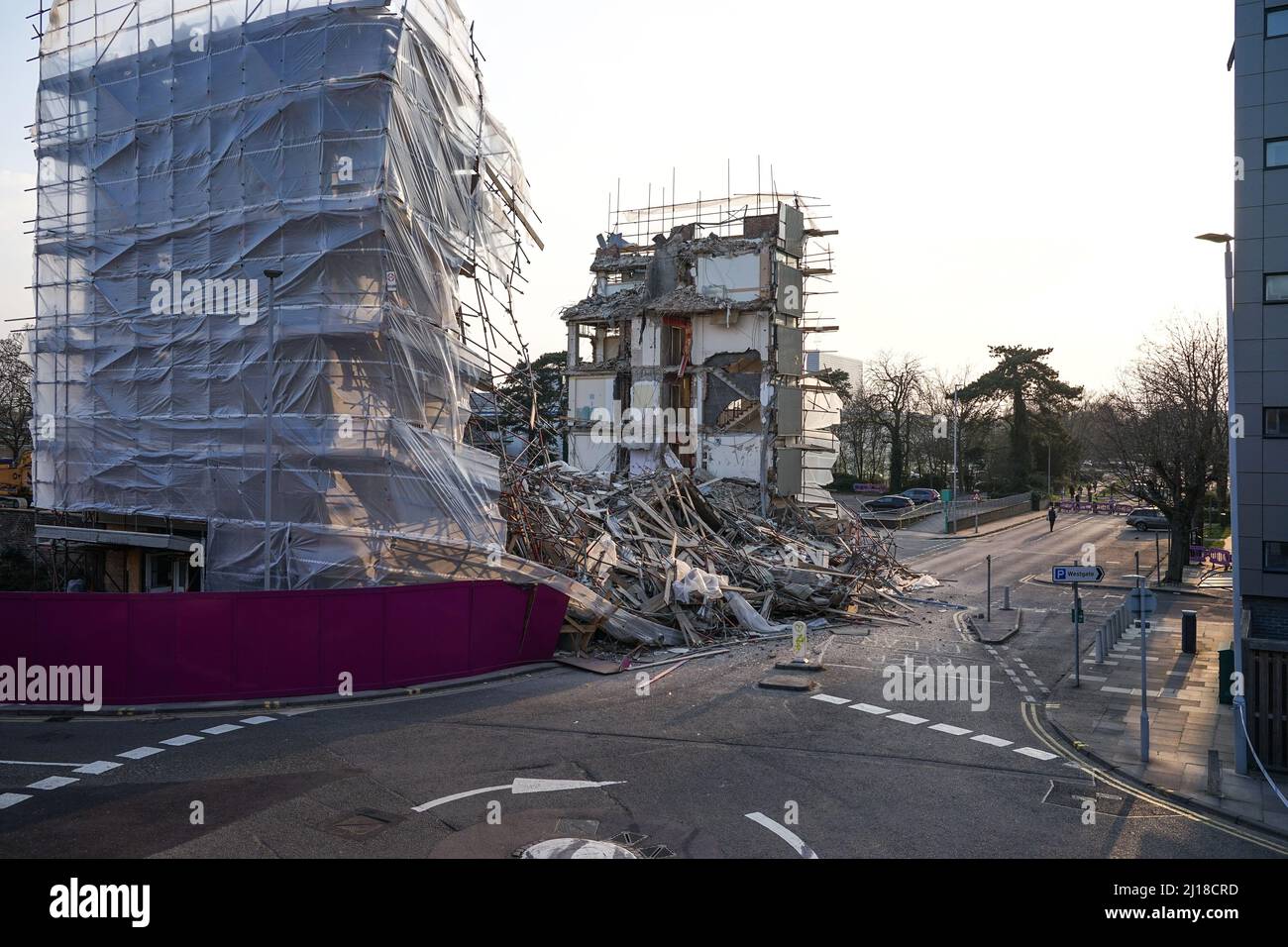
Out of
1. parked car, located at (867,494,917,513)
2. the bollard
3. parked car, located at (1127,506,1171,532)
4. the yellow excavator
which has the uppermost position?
the yellow excavator

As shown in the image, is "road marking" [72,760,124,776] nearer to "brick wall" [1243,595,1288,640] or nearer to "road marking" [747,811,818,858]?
"road marking" [747,811,818,858]

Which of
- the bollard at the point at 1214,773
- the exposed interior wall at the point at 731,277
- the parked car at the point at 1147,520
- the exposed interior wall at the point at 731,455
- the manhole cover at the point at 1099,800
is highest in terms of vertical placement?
the exposed interior wall at the point at 731,277

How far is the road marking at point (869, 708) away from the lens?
589 inches

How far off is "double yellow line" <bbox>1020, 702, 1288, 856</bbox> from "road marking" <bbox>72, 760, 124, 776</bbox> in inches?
502

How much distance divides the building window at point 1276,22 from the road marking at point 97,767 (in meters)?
25.4

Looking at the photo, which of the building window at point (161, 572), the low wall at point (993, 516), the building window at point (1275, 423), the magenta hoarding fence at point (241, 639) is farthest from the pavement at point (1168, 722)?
the low wall at point (993, 516)

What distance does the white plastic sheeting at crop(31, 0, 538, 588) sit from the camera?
1920 centimetres

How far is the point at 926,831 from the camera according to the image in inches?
382

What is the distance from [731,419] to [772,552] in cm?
1741

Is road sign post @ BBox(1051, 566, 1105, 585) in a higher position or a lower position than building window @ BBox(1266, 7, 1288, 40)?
lower

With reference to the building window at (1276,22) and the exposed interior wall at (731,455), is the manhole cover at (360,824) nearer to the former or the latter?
the building window at (1276,22)

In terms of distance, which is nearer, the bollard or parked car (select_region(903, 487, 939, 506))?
the bollard

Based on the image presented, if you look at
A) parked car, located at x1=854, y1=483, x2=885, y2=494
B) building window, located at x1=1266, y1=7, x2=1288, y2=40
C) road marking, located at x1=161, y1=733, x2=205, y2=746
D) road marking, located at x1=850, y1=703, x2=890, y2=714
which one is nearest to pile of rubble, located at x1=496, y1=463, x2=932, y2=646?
road marking, located at x1=850, y1=703, x2=890, y2=714
